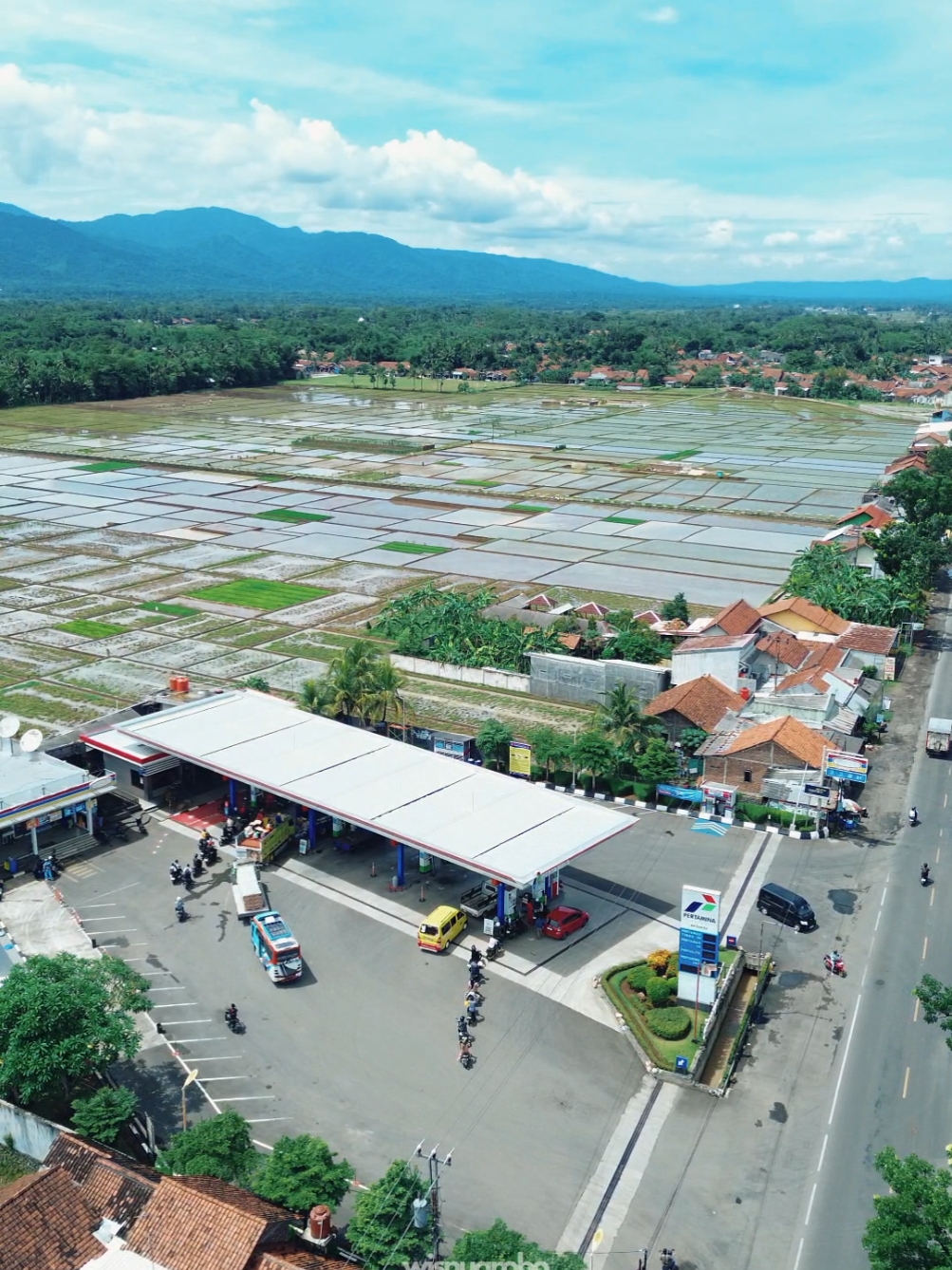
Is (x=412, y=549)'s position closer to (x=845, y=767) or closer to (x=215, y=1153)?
(x=845, y=767)

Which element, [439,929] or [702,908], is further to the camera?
[439,929]

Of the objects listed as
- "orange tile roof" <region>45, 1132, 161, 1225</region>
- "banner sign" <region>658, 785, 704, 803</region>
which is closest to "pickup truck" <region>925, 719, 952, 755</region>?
"banner sign" <region>658, 785, 704, 803</region>

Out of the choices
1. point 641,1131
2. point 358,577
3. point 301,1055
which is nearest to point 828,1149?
point 641,1131

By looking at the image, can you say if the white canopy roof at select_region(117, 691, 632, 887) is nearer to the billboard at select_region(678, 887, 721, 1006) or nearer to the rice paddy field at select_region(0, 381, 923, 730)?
the billboard at select_region(678, 887, 721, 1006)

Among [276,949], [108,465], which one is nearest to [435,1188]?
[276,949]

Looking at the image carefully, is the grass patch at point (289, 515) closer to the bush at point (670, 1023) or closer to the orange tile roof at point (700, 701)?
the orange tile roof at point (700, 701)

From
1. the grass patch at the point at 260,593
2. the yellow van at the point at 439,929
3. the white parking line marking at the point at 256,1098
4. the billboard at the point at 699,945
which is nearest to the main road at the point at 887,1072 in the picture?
the billboard at the point at 699,945

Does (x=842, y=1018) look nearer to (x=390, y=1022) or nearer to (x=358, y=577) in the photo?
(x=390, y=1022)
